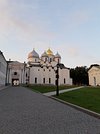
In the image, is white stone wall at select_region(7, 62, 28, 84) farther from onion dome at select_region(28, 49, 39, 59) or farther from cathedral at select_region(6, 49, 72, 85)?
onion dome at select_region(28, 49, 39, 59)

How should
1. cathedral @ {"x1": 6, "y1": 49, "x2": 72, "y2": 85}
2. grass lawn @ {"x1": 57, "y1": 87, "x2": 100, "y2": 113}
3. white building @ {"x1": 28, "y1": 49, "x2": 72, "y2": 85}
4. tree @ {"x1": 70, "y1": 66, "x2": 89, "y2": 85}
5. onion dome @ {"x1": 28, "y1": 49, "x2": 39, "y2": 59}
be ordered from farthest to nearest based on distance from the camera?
1. tree @ {"x1": 70, "y1": 66, "x2": 89, "y2": 85}
2. onion dome @ {"x1": 28, "y1": 49, "x2": 39, "y2": 59}
3. white building @ {"x1": 28, "y1": 49, "x2": 72, "y2": 85}
4. cathedral @ {"x1": 6, "y1": 49, "x2": 72, "y2": 85}
5. grass lawn @ {"x1": 57, "y1": 87, "x2": 100, "y2": 113}

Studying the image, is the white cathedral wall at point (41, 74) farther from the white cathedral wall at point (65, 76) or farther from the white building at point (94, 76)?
the white building at point (94, 76)

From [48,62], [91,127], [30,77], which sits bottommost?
[91,127]

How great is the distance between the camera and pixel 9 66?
3482 inches

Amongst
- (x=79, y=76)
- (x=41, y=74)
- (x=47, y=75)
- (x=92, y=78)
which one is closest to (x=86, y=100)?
(x=41, y=74)

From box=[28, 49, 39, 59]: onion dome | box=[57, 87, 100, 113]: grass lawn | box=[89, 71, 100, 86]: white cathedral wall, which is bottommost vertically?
box=[57, 87, 100, 113]: grass lawn

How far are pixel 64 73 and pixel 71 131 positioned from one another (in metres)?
99.8

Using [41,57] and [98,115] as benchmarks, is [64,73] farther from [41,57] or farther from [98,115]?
[98,115]

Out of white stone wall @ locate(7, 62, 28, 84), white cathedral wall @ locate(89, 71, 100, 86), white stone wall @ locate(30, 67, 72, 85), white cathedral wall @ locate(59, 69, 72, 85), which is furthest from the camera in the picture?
white cathedral wall @ locate(59, 69, 72, 85)

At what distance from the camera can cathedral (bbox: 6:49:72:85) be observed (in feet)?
295

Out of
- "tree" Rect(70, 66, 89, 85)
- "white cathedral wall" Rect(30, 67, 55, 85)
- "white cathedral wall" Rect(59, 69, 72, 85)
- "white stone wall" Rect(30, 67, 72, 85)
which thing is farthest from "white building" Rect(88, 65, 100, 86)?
"white cathedral wall" Rect(30, 67, 55, 85)

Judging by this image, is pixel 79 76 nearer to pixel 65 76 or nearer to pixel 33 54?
pixel 65 76

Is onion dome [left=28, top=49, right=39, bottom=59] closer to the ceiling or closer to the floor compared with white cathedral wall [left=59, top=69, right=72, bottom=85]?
closer to the ceiling

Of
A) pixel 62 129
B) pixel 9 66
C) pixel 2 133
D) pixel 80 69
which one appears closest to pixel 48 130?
pixel 62 129
